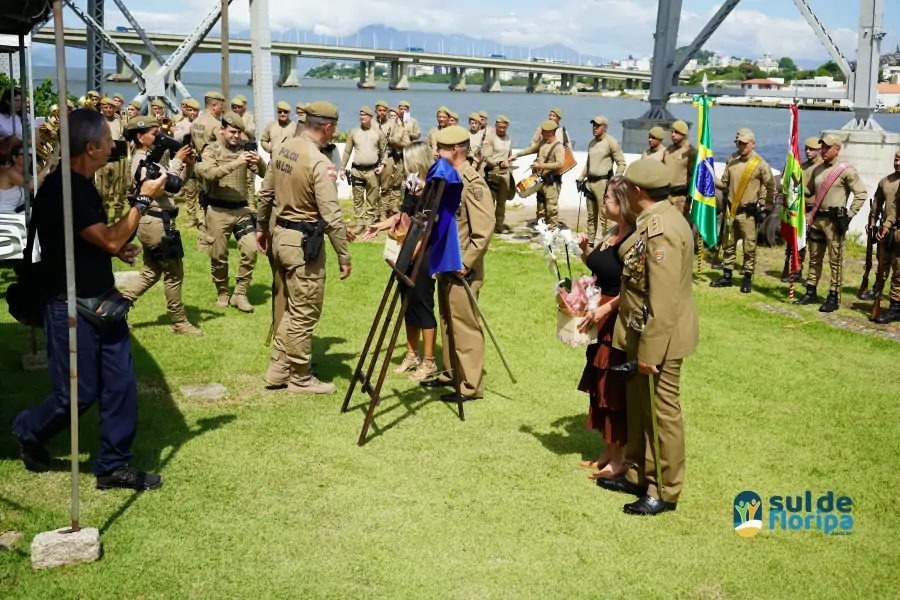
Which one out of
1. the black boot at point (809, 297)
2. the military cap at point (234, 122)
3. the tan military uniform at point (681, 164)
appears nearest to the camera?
the military cap at point (234, 122)

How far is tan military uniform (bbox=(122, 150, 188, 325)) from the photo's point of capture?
7996 millimetres

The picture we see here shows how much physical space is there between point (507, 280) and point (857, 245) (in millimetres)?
6516

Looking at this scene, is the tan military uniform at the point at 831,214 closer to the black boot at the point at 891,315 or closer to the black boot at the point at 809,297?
the black boot at the point at 809,297

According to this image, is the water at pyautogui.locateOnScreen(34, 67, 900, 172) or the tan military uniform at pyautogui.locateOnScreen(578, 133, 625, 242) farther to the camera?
the water at pyautogui.locateOnScreen(34, 67, 900, 172)

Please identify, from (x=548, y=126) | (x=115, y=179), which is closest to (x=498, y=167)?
(x=548, y=126)

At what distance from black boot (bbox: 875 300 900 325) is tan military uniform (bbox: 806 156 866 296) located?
1.87 feet

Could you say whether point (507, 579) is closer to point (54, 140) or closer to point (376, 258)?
point (376, 258)

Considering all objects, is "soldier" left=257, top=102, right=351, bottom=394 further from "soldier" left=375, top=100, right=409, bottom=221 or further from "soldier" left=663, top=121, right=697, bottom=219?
"soldier" left=375, top=100, right=409, bottom=221

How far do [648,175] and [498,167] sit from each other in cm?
1026

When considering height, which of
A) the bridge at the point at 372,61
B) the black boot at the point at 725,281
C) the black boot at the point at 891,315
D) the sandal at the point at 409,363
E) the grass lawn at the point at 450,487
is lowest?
the grass lawn at the point at 450,487

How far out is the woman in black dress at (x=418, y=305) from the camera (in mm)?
6262

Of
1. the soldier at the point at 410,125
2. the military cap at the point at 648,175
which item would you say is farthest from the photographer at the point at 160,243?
the soldier at the point at 410,125

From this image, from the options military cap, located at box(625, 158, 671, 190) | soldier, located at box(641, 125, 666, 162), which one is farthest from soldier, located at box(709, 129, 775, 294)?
military cap, located at box(625, 158, 671, 190)

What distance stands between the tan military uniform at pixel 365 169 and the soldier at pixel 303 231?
8178mm
